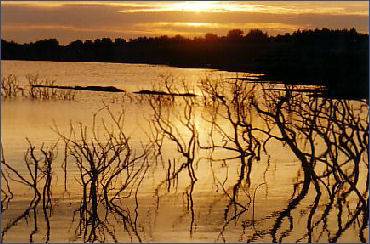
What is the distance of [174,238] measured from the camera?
1059 cm

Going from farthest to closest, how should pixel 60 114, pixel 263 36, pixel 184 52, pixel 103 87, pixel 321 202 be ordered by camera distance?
pixel 184 52
pixel 103 87
pixel 263 36
pixel 60 114
pixel 321 202

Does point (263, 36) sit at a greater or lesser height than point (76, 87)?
greater

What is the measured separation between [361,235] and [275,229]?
41.3 inches

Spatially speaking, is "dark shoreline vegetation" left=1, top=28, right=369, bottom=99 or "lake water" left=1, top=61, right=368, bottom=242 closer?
"lake water" left=1, top=61, right=368, bottom=242

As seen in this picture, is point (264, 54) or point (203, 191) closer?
point (203, 191)

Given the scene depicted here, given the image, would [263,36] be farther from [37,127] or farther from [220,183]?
[220,183]

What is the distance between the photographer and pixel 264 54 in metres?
26.7

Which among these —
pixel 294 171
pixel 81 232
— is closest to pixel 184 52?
pixel 294 171

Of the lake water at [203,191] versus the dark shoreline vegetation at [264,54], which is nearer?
the lake water at [203,191]

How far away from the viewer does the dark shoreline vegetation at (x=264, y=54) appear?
21078mm

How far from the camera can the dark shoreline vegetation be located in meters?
21.1

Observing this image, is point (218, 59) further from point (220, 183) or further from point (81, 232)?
point (81, 232)

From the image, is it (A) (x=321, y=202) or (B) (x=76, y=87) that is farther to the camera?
(B) (x=76, y=87)

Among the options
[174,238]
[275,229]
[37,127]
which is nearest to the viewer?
[174,238]
